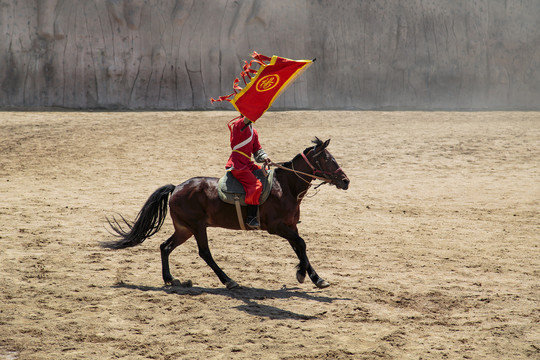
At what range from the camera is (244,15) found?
62.5 ft

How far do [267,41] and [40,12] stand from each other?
22.1ft

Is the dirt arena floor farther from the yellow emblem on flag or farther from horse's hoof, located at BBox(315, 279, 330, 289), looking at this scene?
the yellow emblem on flag

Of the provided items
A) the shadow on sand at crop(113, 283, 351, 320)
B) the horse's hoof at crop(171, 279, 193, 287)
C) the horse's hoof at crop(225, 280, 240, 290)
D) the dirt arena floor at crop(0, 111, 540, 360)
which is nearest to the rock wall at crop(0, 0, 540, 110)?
the dirt arena floor at crop(0, 111, 540, 360)

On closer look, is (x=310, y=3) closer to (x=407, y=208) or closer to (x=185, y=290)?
(x=407, y=208)

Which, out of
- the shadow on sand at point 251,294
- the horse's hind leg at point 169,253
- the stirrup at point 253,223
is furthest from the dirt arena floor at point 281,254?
the stirrup at point 253,223

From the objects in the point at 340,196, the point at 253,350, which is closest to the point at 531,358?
the point at 253,350

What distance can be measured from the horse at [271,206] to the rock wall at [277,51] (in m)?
11.4

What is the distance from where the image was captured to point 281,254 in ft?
27.5

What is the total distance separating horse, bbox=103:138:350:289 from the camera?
22.9 feet

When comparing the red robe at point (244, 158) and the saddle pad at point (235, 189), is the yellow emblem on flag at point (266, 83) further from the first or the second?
the saddle pad at point (235, 189)

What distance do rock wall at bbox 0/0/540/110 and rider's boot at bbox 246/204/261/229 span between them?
11.9 metres

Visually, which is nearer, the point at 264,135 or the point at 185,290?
the point at 185,290

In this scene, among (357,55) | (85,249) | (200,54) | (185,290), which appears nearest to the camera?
(185,290)

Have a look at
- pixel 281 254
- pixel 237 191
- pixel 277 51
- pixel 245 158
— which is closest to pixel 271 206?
pixel 237 191
